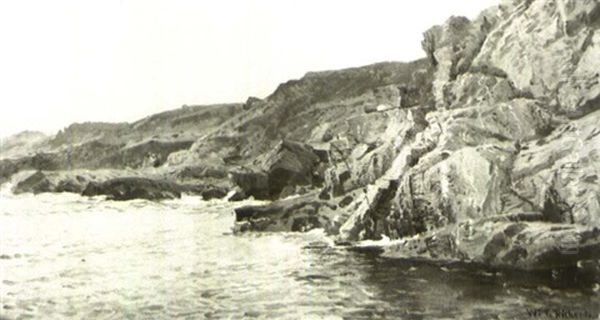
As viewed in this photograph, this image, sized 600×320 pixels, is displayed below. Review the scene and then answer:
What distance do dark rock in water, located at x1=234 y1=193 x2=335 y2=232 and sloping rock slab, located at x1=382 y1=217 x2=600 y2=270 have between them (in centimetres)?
355

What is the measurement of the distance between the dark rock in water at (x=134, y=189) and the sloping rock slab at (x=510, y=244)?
14053 mm

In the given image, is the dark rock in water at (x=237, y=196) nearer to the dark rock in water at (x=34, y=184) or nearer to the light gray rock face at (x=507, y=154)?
the light gray rock face at (x=507, y=154)

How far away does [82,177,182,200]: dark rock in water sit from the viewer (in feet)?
82.5

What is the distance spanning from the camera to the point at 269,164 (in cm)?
2038

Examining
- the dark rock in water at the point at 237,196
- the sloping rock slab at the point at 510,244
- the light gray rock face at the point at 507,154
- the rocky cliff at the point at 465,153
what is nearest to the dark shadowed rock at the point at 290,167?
the rocky cliff at the point at 465,153

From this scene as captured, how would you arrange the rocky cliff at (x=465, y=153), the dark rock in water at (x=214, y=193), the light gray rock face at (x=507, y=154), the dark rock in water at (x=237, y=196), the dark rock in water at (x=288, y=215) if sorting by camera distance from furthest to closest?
the dark rock in water at (x=214, y=193), the dark rock in water at (x=237, y=196), the dark rock in water at (x=288, y=215), the rocky cliff at (x=465, y=153), the light gray rock face at (x=507, y=154)

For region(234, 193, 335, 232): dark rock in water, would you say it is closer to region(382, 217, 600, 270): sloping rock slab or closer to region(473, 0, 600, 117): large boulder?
region(382, 217, 600, 270): sloping rock slab

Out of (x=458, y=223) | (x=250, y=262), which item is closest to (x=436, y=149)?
(x=458, y=223)

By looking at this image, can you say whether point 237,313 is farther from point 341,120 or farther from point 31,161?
point 31,161

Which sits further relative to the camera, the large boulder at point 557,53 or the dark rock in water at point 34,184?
the dark rock in water at point 34,184

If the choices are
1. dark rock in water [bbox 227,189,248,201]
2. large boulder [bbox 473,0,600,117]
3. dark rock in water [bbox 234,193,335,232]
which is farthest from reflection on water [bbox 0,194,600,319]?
dark rock in water [bbox 227,189,248,201]

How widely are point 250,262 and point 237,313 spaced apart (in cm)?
307

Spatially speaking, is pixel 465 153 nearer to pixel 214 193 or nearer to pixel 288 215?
pixel 288 215

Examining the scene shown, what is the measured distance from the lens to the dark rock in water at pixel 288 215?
53.2 feet
